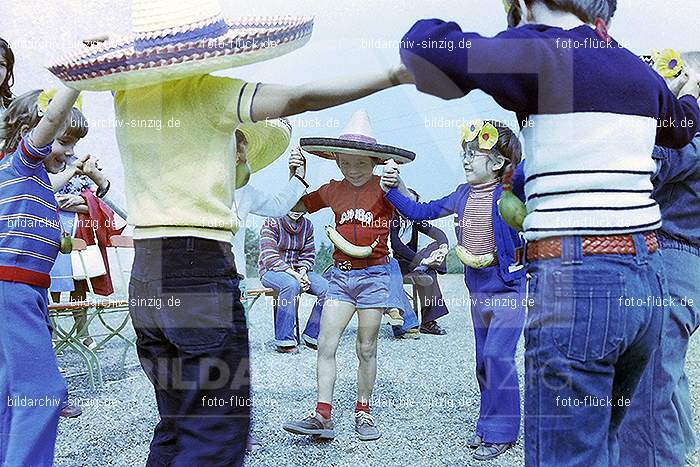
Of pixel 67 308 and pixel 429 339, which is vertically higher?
pixel 67 308

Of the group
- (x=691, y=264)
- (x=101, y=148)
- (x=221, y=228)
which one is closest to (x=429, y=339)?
(x=101, y=148)

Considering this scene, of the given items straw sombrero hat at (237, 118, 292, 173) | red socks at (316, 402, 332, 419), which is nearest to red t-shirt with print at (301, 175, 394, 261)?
red socks at (316, 402, 332, 419)

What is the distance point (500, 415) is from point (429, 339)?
2.85m

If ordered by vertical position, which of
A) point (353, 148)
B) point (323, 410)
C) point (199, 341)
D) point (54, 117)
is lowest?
point (323, 410)

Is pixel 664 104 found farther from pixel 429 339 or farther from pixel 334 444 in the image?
pixel 429 339

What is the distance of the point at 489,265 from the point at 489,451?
28.7 inches

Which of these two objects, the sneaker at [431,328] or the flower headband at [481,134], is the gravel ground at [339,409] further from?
the flower headband at [481,134]

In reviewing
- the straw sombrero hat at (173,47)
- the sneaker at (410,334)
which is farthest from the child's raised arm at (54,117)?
the sneaker at (410,334)

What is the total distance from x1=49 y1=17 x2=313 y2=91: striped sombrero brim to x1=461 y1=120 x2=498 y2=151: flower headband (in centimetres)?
157

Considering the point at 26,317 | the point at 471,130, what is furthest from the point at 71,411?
the point at 471,130

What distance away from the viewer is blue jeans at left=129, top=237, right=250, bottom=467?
1677mm

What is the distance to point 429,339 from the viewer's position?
5.95m

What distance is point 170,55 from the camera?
1.65 metres

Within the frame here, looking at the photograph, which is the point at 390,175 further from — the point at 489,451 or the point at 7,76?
the point at 7,76
